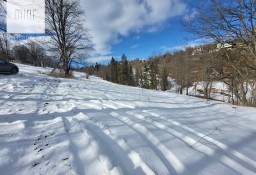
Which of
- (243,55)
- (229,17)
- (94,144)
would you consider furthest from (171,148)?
(243,55)

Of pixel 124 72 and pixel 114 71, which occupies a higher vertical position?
pixel 114 71

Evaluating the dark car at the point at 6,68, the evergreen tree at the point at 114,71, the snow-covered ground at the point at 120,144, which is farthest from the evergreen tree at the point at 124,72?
the snow-covered ground at the point at 120,144

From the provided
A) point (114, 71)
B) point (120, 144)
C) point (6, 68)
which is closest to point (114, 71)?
point (114, 71)

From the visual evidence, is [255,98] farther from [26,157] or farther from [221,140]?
[26,157]

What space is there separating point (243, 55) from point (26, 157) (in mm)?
9084

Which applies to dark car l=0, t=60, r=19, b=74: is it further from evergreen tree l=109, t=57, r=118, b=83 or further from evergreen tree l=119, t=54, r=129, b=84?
evergreen tree l=109, t=57, r=118, b=83

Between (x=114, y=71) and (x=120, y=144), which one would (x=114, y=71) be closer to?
(x=114, y=71)

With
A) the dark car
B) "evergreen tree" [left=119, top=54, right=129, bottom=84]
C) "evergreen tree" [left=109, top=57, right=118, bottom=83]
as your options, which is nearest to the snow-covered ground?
the dark car

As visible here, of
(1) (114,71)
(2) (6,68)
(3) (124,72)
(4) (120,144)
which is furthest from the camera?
(1) (114,71)

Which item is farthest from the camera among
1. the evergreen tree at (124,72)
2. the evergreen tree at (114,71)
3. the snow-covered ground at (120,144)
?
the evergreen tree at (114,71)

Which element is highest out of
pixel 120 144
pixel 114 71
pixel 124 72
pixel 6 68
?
pixel 114 71

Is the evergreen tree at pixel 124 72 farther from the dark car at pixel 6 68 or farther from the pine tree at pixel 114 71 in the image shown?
the dark car at pixel 6 68

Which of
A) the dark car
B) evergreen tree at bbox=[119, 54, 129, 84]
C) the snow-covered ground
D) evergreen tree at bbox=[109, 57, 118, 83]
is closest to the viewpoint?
the snow-covered ground

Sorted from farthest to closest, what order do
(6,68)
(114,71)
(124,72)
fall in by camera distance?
1. (114,71)
2. (124,72)
3. (6,68)
